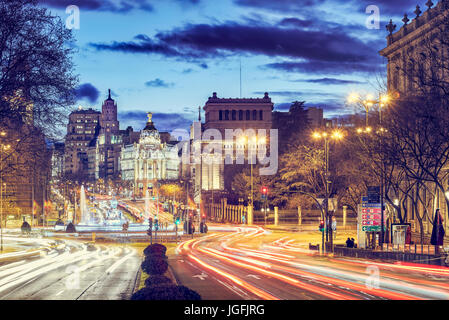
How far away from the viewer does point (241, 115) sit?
179625 millimetres

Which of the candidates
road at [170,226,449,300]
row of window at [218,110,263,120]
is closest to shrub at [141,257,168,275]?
road at [170,226,449,300]

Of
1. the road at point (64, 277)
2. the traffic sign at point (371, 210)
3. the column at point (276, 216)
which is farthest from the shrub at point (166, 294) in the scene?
the column at point (276, 216)

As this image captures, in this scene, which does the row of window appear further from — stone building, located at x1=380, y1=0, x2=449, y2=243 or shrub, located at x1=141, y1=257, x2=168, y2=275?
shrub, located at x1=141, y1=257, x2=168, y2=275

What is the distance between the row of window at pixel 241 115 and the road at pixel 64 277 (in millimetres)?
136064

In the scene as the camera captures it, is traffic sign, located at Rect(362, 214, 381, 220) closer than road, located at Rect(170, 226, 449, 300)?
No

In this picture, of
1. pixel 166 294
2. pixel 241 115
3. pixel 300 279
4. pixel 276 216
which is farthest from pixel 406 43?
pixel 241 115

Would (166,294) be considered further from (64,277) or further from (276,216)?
(276,216)

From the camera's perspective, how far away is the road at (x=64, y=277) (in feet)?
69.8

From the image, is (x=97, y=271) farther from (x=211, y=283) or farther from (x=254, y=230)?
(x=254, y=230)

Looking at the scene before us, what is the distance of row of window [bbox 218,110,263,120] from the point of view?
17750 cm

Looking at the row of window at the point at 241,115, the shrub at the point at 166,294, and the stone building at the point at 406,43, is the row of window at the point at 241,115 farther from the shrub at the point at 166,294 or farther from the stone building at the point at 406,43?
the shrub at the point at 166,294

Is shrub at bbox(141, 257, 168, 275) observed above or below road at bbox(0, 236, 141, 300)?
above

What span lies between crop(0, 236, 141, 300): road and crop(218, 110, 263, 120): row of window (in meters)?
136
